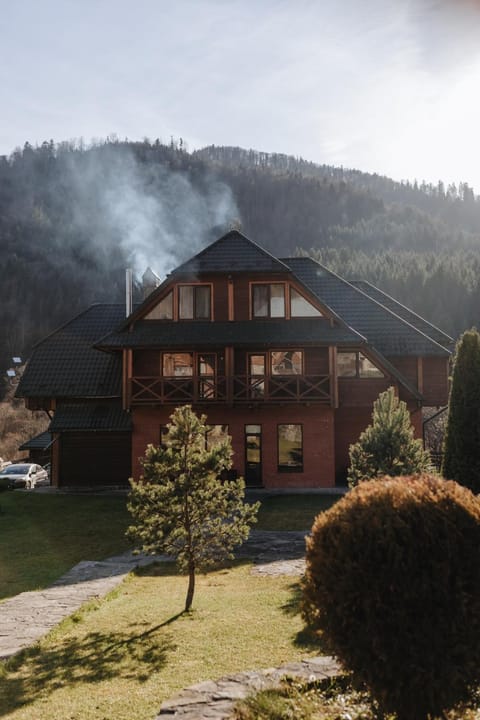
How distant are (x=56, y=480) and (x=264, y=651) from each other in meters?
19.3

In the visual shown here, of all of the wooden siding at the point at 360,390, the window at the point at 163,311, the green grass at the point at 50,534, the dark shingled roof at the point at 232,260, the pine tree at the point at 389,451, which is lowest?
the green grass at the point at 50,534

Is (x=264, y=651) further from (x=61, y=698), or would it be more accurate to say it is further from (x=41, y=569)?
(x=41, y=569)

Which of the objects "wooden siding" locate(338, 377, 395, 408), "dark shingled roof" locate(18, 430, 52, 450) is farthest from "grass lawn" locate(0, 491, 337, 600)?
"dark shingled roof" locate(18, 430, 52, 450)

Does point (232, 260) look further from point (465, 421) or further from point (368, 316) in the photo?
point (465, 421)

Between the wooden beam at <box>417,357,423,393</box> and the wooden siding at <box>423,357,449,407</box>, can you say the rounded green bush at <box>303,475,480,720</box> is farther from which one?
the wooden siding at <box>423,357,449,407</box>

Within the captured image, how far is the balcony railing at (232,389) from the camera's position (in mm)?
22078

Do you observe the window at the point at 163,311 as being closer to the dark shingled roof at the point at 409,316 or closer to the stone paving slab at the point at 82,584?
the dark shingled roof at the point at 409,316

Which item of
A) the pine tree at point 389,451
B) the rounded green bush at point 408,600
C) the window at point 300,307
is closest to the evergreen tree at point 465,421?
the pine tree at point 389,451

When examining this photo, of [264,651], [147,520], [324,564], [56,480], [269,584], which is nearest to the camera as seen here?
[324,564]

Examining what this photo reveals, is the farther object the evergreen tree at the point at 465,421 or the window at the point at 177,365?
the window at the point at 177,365

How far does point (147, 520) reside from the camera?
9805 mm

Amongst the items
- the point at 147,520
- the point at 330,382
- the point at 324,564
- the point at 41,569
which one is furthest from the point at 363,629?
the point at 330,382

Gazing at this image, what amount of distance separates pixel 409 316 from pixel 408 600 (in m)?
23.8

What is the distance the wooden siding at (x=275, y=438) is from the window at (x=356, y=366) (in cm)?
197
